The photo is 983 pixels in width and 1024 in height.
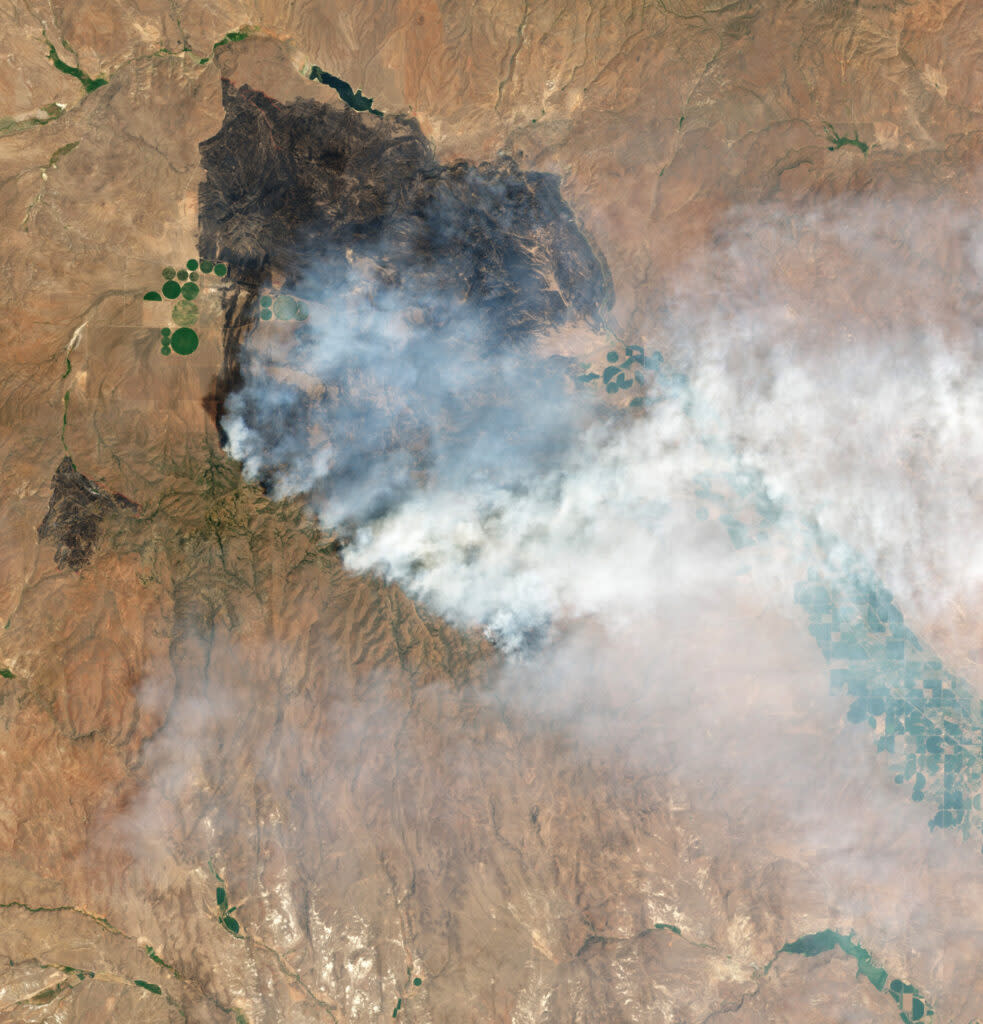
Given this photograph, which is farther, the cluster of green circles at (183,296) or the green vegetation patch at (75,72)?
the cluster of green circles at (183,296)

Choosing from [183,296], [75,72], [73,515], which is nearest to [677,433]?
[183,296]

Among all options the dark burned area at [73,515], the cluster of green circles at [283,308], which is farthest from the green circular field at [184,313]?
the dark burned area at [73,515]

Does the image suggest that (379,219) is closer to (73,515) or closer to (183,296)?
(183,296)

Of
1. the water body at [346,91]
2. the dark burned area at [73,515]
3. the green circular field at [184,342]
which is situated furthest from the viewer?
the green circular field at [184,342]

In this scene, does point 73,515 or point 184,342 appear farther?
point 184,342

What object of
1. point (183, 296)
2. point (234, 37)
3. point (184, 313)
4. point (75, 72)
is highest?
point (234, 37)

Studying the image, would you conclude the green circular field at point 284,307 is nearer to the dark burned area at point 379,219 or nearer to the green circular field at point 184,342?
the dark burned area at point 379,219

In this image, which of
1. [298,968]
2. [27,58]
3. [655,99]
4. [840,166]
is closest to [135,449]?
[27,58]

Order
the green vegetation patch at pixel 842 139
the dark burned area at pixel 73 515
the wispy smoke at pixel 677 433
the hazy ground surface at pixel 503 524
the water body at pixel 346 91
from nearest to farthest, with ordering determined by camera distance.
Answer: the wispy smoke at pixel 677 433 < the hazy ground surface at pixel 503 524 < the green vegetation patch at pixel 842 139 < the dark burned area at pixel 73 515 < the water body at pixel 346 91
